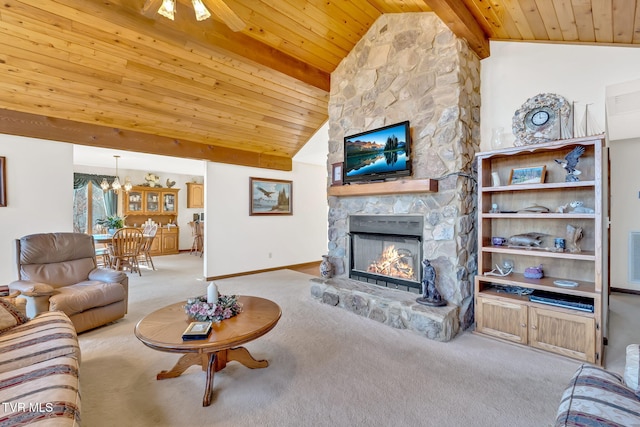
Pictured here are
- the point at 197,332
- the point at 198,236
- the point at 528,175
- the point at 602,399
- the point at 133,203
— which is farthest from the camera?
the point at 198,236

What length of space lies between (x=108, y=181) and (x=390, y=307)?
27.1ft

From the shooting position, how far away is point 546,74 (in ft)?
9.71

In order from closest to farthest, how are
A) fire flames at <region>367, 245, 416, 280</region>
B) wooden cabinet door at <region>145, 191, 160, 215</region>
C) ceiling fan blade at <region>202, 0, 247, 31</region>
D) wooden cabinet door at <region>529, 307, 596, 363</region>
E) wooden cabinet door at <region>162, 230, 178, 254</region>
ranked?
ceiling fan blade at <region>202, 0, 247, 31</region>
wooden cabinet door at <region>529, 307, 596, 363</region>
fire flames at <region>367, 245, 416, 280</region>
wooden cabinet door at <region>145, 191, 160, 215</region>
wooden cabinet door at <region>162, 230, 178, 254</region>

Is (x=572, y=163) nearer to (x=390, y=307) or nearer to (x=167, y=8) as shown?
(x=390, y=307)

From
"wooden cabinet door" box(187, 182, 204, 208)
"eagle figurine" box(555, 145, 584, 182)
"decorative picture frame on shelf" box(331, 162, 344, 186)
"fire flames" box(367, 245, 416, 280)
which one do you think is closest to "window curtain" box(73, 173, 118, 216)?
"wooden cabinet door" box(187, 182, 204, 208)

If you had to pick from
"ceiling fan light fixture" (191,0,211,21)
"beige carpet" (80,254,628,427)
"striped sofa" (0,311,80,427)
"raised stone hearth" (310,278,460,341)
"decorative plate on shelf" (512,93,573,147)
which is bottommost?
"beige carpet" (80,254,628,427)

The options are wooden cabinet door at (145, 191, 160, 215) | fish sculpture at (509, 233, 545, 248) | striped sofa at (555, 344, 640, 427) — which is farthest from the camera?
wooden cabinet door at (145, 191, 160, 215)

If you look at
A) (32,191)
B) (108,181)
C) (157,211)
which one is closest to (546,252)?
(32,191)

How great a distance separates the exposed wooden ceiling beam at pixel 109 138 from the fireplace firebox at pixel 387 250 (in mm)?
2871

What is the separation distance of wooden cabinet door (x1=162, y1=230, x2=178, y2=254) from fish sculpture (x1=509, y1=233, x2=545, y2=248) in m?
8.70

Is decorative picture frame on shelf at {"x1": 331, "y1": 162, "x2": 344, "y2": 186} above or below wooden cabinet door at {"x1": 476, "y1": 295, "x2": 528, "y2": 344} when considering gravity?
above

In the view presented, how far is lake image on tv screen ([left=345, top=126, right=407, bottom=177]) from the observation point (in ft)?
11.5

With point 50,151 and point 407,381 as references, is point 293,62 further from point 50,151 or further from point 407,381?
point 407,381

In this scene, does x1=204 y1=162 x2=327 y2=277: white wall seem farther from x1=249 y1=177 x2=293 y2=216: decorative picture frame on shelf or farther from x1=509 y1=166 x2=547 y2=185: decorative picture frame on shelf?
x1=509 y1=166 x2=547 y2=185: decorative picture frame on shelf
